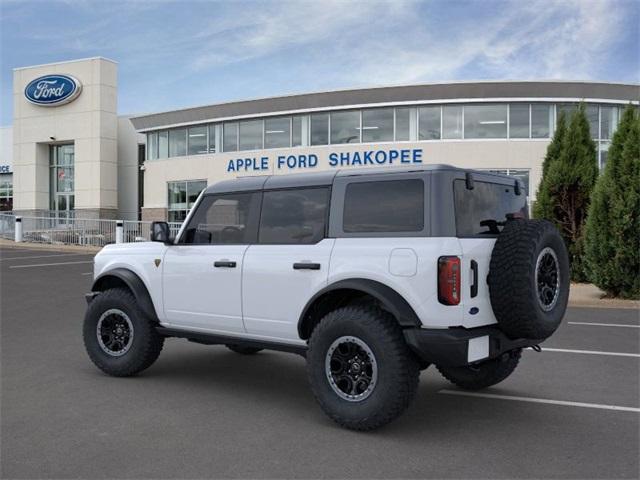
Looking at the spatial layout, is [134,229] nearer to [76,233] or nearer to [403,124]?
[76,233]

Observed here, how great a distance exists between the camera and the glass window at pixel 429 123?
2733 centimetres

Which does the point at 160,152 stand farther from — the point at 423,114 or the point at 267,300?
the point at 267,300

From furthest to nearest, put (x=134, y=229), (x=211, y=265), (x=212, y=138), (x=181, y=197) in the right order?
(x=181, y=197)
(x=212, y=138)
(x=134, y=229)
(x=211, y=265)

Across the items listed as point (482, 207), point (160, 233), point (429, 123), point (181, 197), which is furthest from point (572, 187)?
point (181, 197)

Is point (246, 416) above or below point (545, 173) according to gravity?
below

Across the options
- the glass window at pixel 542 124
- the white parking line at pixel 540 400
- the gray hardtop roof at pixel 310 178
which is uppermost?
the glass window at pixel 542 124

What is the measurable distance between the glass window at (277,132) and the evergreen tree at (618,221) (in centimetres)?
1875

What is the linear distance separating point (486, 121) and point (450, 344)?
78.6ft

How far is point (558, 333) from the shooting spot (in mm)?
9125

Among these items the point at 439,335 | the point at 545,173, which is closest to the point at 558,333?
the point at 439,335

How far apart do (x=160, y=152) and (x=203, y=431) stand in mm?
31696

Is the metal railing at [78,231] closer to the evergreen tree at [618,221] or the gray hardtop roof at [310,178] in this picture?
the evergreen tree at [618,221]

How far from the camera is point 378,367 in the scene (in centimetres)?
454

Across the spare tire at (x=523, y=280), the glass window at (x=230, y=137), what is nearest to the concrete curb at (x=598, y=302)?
the spare tire at (x=523, y=280)
